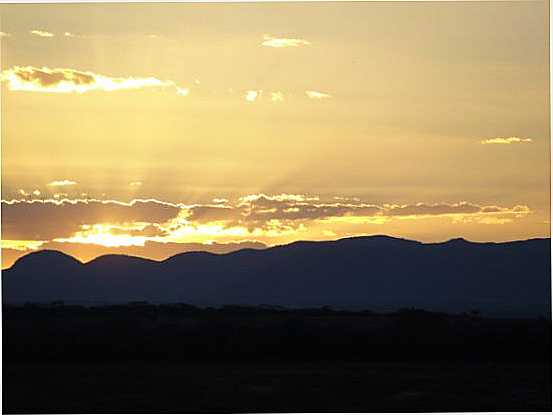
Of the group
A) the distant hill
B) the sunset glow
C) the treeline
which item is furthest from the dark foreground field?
the sunset glow

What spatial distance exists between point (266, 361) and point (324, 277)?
922 millimetres

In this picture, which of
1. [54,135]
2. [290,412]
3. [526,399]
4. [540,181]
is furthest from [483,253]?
[54,135]

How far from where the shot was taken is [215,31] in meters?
7.66

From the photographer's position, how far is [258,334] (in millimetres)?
8812

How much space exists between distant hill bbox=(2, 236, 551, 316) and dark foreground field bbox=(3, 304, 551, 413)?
0.13 metres

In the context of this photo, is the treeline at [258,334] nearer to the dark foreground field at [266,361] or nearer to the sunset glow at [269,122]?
the dark foreground field at [266,361]

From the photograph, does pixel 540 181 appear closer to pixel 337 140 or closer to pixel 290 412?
pixel 337 140

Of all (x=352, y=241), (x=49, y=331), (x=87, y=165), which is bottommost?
(x=49, y=331)

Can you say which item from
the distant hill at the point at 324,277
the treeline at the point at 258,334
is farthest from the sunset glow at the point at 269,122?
the treeline at the point at 258,334

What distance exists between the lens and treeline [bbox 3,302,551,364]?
27.6 feet

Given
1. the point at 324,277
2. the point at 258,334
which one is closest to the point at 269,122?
the point at 324,277

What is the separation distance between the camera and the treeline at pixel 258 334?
8.41 m

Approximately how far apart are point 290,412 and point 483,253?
6.99 ft

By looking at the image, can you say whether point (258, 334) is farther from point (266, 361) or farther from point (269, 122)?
point (269, 122)
